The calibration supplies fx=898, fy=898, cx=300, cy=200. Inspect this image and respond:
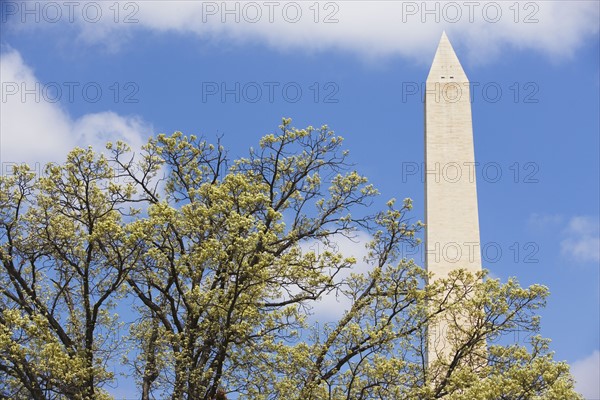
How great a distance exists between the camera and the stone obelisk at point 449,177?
3544 centimetres

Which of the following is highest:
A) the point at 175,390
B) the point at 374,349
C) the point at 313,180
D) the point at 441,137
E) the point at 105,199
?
the point at 441,137

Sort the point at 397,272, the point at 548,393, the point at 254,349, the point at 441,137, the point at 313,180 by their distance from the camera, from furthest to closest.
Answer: the point at 441,137 < the point at 313,180 < the point at 397,272 < the point at 254,349 < the point at 548,393

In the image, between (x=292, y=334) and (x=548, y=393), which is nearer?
(x=548, y=393)

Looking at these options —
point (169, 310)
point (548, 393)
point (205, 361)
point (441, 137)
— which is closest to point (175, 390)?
point (205, 361)

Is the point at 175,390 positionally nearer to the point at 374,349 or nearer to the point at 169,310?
the point at 169,310

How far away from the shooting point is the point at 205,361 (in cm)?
2216

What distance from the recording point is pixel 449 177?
120ft

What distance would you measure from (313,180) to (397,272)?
381cm

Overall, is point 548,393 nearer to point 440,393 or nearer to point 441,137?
point 440,393

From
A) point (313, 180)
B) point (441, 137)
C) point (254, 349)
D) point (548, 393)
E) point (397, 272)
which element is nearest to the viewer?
point (548, 393)

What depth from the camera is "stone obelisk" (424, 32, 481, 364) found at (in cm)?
3544

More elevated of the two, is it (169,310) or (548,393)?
(169,310)

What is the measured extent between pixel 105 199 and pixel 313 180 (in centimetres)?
581

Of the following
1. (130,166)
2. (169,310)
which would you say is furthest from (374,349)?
(130,166)
